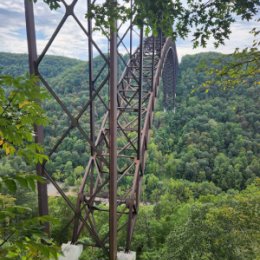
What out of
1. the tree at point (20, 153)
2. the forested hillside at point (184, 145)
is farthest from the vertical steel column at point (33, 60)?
the forested hillside at point (184, 145)

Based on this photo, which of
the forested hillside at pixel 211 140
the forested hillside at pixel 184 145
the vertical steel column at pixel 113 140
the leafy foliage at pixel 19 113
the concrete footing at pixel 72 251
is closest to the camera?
the leafy foliage at pixel 19 113

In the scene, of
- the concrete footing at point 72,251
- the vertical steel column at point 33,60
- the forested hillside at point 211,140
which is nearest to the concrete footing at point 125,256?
the concrete footing at point 72,251

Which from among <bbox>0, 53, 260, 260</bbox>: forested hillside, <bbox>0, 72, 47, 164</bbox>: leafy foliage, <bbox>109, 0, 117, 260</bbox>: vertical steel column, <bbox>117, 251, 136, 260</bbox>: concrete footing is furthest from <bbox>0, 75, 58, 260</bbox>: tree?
<bbox>0, 53, 260, 260</bbox>: forested hillside

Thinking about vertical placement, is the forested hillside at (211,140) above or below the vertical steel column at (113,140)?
below

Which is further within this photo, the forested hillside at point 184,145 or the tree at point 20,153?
the forested hillside at point 184,145

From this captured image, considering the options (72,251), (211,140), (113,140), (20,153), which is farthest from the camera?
(211,140)

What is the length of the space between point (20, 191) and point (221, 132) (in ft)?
83.2

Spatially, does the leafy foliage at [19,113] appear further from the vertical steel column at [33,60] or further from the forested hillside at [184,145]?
the forested hillside at [184,145]

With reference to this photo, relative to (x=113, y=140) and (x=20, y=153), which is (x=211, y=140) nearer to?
(x=113, y=140)

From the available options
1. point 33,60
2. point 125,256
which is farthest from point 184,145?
point 33,60

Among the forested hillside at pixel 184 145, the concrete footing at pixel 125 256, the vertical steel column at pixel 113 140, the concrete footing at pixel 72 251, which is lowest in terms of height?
the forested hillside at pixel 184 145

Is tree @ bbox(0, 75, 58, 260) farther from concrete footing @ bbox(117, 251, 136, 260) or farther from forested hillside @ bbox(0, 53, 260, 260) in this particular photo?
forested hillside @ bbox(0, 53, 260, 260)

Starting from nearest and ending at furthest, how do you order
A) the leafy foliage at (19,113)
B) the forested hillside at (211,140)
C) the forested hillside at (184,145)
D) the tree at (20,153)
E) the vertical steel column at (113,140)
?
the tree at (20,153), the leafy foliage at (19,113), the vertical steel column at (113,140), the forested hillside at (184,145), the forested hillside at (211,140)

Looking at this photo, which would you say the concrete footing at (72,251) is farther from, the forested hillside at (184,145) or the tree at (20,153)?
the forested hillside at (184,145)
